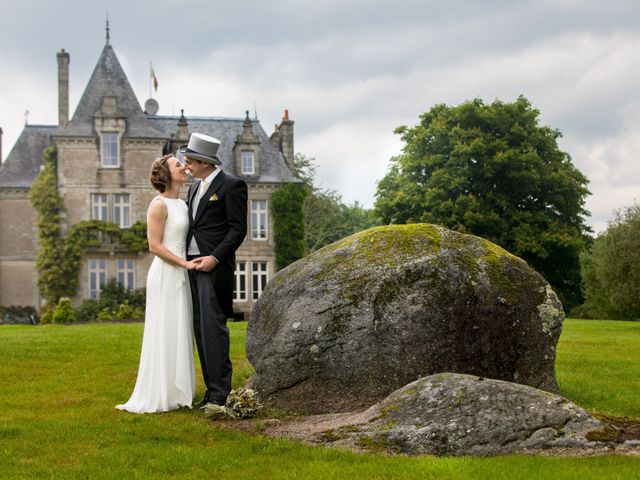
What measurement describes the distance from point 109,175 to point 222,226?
109 ft

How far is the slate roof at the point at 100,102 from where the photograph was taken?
40875 millimetres

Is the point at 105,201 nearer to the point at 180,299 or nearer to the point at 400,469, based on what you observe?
the point at 180,299

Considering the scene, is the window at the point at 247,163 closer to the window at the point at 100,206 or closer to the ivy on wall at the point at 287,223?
the ivy on wall at the point at 287,223

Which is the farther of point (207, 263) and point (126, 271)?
point (126, 271)

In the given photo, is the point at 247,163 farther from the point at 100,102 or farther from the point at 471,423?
the point at 471,423

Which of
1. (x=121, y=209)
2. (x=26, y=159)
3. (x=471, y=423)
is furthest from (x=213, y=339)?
(x=26, y=159)

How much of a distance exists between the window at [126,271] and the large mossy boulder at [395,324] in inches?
1282

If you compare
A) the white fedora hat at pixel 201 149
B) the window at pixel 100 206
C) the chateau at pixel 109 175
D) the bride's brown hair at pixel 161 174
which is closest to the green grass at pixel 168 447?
the bride's brown hair at pixel 161 174

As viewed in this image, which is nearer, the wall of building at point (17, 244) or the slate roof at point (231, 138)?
the wall of building at point (17, 244)

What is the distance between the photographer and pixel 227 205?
9258 millimetres

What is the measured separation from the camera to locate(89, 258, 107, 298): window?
40.5m

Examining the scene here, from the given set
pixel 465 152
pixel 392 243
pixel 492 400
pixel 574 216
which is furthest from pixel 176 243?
pixel 574 216

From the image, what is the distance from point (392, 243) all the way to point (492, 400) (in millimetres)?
2589

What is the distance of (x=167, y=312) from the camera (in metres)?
9.33
